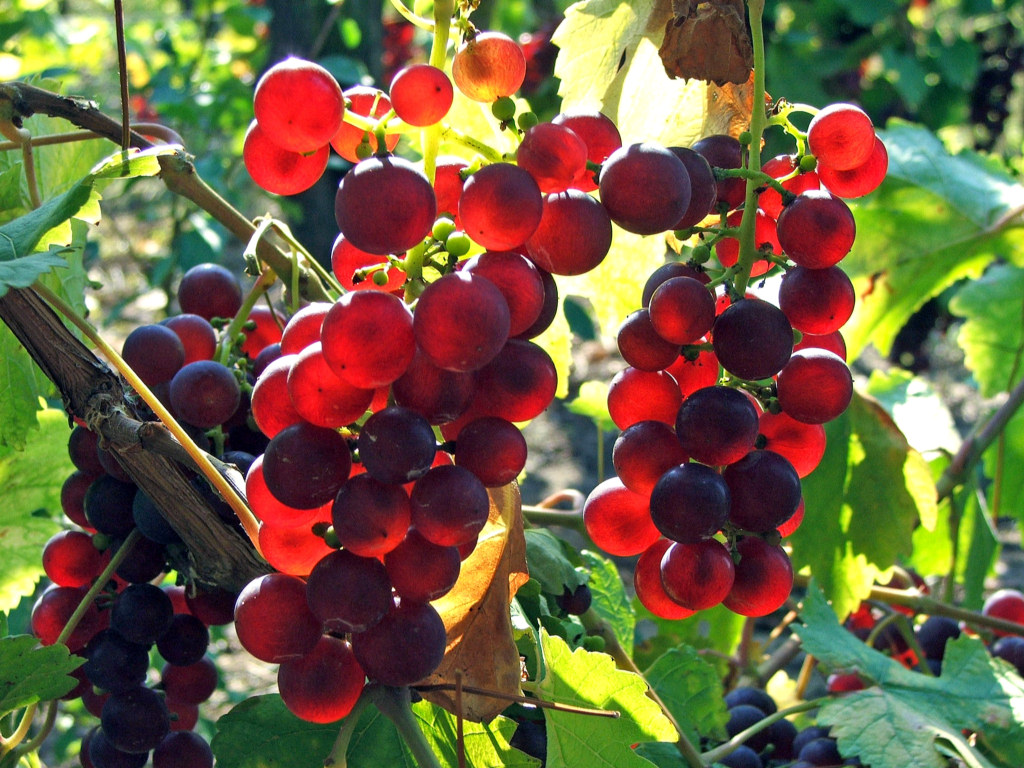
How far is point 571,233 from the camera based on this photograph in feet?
1.68

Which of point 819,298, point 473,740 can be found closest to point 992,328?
point 819,298

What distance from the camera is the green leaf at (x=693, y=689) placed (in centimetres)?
84

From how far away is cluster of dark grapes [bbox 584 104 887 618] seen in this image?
1.85 ft

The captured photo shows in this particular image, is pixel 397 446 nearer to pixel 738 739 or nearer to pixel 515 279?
pixel 515 279

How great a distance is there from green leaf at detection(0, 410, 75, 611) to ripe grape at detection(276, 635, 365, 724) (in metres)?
0.48

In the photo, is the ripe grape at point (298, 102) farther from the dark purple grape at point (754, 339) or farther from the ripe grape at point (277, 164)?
the dark purple grape at point (754, 339)

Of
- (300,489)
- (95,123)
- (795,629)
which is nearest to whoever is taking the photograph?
(300,489)

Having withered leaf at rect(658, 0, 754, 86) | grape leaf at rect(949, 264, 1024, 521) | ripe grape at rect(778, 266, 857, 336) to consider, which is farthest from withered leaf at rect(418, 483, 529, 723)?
grape leaf at rect(949, 264, 1024, 521)

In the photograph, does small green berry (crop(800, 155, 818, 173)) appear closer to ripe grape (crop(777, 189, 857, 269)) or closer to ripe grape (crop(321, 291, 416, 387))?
ripe grape (crop(777, 189, 857, 269))

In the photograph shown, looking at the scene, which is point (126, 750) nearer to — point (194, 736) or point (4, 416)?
point (194, 736)

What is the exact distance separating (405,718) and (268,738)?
0.55ft

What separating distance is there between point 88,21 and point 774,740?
2.66 m

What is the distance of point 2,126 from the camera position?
0.68 meters

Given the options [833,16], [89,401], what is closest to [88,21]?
[833,16]
